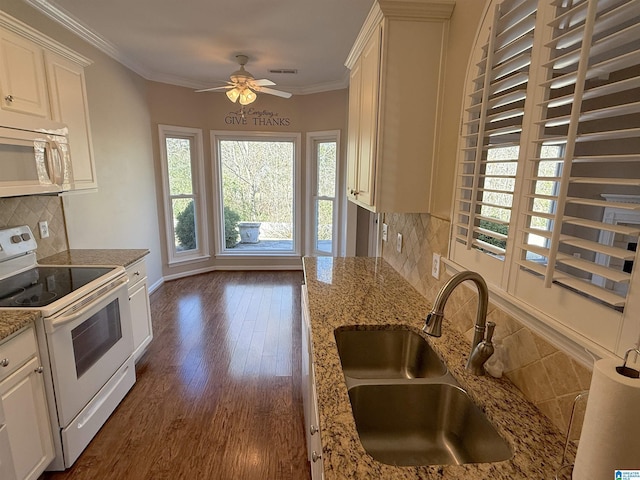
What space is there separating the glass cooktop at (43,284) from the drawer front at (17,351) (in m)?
0.18

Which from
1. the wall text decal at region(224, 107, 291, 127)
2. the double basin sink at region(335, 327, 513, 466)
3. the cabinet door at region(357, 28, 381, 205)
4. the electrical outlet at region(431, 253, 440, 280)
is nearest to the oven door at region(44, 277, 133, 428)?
the double basin sink at region(335, 327, 513, 466)

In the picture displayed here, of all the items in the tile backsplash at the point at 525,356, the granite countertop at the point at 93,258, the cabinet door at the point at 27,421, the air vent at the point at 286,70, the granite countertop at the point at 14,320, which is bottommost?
the cabinet door at the point at 27,421

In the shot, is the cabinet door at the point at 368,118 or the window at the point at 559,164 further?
the cabinet door at the point at 368,118

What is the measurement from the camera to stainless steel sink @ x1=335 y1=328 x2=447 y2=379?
150 cm

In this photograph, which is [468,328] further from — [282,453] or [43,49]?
[43,49]

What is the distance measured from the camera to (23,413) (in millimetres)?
1573

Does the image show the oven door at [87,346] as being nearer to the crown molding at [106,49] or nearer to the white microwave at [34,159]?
the white microwave at [34,159]

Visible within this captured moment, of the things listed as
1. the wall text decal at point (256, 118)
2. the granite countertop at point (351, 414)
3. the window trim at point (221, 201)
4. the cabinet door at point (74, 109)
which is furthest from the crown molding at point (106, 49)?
the granite countertop at point (351, 414)

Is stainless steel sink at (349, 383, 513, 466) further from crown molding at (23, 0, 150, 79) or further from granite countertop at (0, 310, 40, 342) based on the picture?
crown molding at (23, 0, 150, 79)

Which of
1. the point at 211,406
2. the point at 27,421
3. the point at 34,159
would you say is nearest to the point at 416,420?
the point at 211,406

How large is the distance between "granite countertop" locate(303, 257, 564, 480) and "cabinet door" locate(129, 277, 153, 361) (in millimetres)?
1598

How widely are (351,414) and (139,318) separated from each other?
7.85 ft

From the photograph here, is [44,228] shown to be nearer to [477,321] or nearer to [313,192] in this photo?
[477,321]

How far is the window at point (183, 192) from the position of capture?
4727 millimetres
